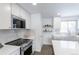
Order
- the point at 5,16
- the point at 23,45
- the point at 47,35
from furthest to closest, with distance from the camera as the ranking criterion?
the point at 47,35 → the point at 23,45 → the point at 5,16

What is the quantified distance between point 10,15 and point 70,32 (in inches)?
168

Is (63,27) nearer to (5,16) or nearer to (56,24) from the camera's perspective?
(56,24)

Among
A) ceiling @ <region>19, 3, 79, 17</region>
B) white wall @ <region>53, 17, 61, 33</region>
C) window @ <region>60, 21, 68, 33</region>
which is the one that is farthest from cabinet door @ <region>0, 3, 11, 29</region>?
window @ <region>60, 21, 68, 33</region>

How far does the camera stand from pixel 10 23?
1996 mm

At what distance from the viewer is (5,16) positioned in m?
1.81

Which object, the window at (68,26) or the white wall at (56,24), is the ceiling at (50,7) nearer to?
the white wall at (56,24)

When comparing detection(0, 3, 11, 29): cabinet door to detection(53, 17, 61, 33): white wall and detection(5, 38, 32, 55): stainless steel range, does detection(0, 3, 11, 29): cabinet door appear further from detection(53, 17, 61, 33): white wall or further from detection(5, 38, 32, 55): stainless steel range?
detection(53, 17, 61, 33): white wall

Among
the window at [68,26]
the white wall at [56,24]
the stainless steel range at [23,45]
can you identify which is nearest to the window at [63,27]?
the window at [68,26]

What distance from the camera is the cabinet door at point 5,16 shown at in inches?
65.5

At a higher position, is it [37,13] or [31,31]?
[37,13]

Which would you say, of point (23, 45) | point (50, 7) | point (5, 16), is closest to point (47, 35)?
point (50, 7)

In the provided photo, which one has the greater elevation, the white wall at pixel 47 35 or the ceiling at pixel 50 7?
the ceiling at pixel 50 7

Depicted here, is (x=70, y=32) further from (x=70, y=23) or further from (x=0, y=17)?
(x=0, y=17)

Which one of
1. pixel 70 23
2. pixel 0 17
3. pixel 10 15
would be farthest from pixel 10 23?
pixel 70 23
